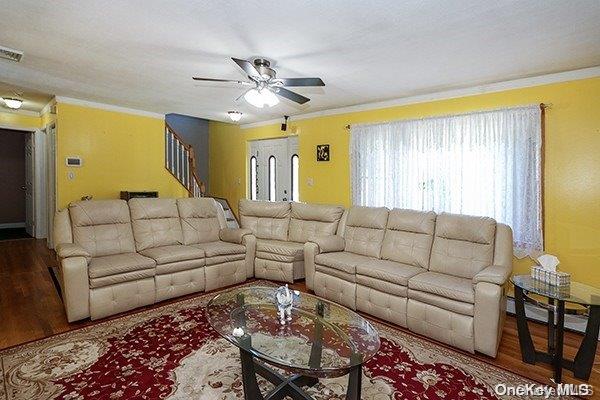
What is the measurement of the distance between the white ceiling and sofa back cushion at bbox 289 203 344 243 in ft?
5.45

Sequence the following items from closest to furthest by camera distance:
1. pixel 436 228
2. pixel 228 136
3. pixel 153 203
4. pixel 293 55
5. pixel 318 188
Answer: pixel 293 55 < pixel 436 228 < pixel 153 203 < pixel 318 188 < pixel 228 136

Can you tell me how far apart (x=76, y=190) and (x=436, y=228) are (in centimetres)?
541

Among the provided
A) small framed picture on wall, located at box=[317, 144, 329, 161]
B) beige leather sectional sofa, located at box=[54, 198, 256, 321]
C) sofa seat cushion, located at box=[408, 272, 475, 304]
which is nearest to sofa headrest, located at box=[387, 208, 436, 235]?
sofa seat cushion, located at box=[408, 272, 475, 304]

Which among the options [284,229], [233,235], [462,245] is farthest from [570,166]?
[233,235]

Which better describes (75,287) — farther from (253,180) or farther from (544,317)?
(544,317)

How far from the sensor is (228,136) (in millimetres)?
7703

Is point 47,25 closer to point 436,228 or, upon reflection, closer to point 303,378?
point 303,378

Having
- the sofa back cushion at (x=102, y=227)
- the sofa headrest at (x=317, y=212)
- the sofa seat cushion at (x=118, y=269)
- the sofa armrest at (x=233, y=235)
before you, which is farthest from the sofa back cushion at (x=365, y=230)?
the sofa back cushion at (x=102, y=227)

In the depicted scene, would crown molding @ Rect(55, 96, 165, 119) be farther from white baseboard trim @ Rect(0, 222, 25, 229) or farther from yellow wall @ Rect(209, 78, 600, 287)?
yellow wall @ Rect(209, 78, 600, 287)

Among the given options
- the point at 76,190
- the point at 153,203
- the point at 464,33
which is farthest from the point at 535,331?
the point at 76,190

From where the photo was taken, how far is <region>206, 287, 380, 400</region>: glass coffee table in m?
1.72

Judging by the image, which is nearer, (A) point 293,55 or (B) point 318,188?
(A) point 293,55

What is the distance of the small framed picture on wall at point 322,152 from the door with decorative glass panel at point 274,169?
1.80ft

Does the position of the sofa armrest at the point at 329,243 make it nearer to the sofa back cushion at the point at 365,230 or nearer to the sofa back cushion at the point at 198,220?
the sofa back cushion at the point at 365,230
